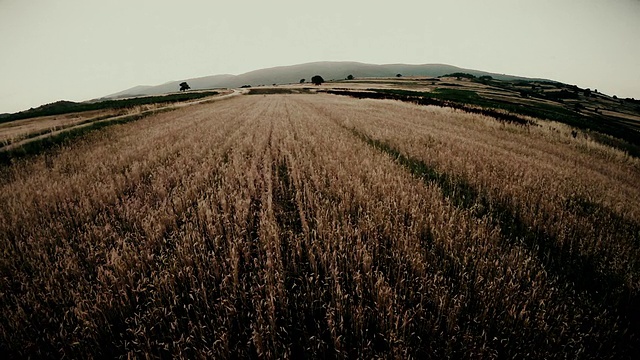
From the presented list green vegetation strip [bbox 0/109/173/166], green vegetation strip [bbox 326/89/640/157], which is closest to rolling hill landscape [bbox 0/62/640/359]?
green vegetation strip [bbox 0/109/173/166]

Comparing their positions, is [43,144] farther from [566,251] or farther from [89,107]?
[89,107]

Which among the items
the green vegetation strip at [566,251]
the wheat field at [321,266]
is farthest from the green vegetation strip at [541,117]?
the wheat field at [321,266]

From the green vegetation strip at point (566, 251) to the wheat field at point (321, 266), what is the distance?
3 centimetres

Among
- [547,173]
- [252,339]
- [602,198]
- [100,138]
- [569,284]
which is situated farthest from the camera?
[100,138]

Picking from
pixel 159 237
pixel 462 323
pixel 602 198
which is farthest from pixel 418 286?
pixel 602 198

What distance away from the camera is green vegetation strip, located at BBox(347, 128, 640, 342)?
278 centimetres

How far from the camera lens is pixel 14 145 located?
10391 millimetres

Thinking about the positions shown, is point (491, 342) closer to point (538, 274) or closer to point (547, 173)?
point (538, 274)

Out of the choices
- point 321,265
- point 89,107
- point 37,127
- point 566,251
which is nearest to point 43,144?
point 37,127

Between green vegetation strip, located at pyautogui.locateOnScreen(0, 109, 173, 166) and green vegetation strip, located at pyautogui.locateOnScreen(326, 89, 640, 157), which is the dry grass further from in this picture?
green vegetation strip, located at pyautogui.locateOnScreen(326, 89, 640, 157)

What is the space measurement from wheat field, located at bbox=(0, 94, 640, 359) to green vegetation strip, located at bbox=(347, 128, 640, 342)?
0.08ft

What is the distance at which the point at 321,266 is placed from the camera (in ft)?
10.3

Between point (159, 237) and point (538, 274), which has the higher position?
point (159, 237)

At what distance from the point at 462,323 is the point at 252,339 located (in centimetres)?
181
